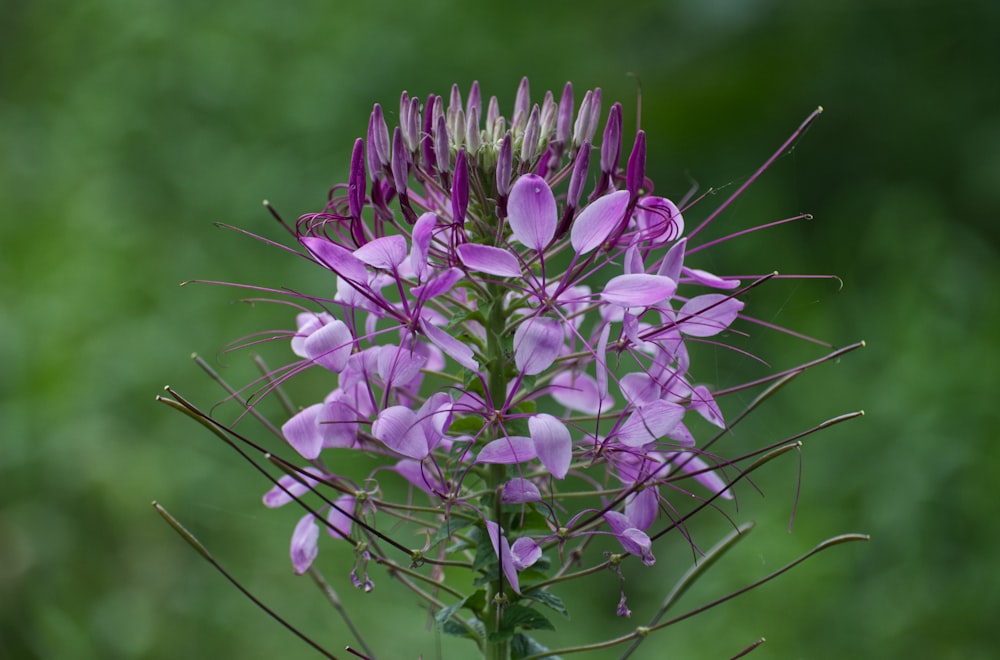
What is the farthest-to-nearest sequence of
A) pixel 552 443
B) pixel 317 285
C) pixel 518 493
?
pixel 317 285 → pixel 518 493 → pixel 552 443

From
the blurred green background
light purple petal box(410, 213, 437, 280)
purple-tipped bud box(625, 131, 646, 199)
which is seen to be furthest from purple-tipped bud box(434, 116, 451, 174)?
the blurred green background

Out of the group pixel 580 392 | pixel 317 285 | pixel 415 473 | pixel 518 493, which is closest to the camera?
pixel 518 493

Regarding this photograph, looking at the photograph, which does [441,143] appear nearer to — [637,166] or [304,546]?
[637,166]

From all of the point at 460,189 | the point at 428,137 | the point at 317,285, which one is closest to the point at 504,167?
the point at 460,189

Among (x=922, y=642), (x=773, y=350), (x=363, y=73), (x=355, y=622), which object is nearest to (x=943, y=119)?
Answer: (x=773, y=350)

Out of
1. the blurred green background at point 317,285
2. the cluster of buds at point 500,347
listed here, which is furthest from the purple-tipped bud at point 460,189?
the blurred green background at point 317,285

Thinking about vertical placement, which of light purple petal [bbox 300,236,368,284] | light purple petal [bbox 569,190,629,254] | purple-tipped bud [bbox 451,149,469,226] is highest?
purple-tipped bud [bbox 451,149,469,226]

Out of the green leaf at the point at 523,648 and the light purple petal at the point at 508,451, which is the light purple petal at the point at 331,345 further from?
the green leaf at the point at 523,648

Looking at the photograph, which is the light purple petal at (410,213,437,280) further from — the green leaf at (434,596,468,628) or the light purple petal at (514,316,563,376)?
the green leaf at (434,596,468,628)
